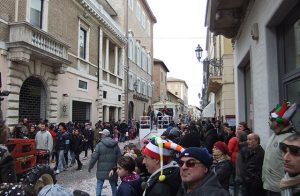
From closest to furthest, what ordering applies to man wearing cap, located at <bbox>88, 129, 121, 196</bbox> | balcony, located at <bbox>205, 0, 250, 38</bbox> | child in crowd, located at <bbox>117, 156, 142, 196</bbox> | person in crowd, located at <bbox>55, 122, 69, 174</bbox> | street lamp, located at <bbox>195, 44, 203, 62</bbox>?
child in crowd, located at <bbox>117, 156, 142, 196</bbox>, balcony, located at <bbox>205, 0, 250, 38</bbox>, man wearing cap, located at <bbox>88, 129, 121, 196</bbox>, person in crowd, located at <bbox>55, 122, 69, 174</bbox>, street lamp, located at <bbox>195, 44, 203, 62</bbox>

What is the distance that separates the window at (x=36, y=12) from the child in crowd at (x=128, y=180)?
538 inches

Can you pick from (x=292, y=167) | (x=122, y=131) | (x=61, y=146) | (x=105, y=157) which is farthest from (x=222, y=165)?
(x=122, y=131)

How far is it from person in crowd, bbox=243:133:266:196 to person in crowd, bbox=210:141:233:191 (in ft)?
1.08

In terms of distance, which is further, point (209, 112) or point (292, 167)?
point (209, 112)

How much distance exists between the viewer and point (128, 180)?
391 centimetres

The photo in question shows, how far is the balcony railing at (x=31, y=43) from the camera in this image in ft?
44.9

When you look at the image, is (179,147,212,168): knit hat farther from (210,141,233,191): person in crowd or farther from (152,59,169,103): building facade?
(152,59,169,103): building facade

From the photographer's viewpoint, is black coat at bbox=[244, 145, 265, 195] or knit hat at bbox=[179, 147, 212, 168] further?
black coat at bbox=[244, 145, 265, 195]

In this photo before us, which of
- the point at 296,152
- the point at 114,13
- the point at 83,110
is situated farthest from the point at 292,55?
the point at 114,13

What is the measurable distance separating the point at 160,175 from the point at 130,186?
0.83 meters

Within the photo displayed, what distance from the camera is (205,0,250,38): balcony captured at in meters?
7.47

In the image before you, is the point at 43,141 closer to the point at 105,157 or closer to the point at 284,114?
the point at 105,157

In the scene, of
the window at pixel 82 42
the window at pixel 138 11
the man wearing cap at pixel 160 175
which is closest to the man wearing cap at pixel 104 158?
the man wearing cap at pixel 160 175

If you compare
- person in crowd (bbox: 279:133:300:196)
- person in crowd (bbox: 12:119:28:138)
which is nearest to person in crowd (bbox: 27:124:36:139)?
person in crowd (bbox: 12:119:28:138)
